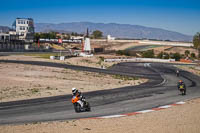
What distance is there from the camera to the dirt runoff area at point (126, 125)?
12.7 metres

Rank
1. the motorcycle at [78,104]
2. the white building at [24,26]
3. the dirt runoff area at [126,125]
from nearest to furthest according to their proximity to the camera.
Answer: the dirt runoff area at [126,125]
the motorcycle at [78,104]
the white building at [24,26]

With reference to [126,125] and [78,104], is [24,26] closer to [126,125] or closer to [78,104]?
[78,104]

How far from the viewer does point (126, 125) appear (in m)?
13.9

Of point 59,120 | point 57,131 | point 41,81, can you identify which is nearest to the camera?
point 57,131

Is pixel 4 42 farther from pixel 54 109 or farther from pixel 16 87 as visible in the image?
pixel 54 109

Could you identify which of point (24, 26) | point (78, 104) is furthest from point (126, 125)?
point (24, 26)

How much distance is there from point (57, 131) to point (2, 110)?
695 cm

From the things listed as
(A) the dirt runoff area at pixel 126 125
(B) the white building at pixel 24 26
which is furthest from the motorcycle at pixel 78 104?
(B) the white building at pixel 24 26

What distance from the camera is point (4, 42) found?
3538 inches

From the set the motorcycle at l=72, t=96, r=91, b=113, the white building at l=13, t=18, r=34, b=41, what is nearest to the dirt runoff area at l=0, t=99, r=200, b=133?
the motorcycle at l=72, t=96, r=91, b=113

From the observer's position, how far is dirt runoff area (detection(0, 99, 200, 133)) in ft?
41.8

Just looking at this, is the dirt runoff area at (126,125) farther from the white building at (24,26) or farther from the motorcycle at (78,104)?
the white building at (24,26)

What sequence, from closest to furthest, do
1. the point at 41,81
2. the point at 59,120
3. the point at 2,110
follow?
the point at 59,120 < the point at 2,110 < the point at 41,81

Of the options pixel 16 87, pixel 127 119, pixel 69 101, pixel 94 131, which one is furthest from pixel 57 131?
pixel 16 87
